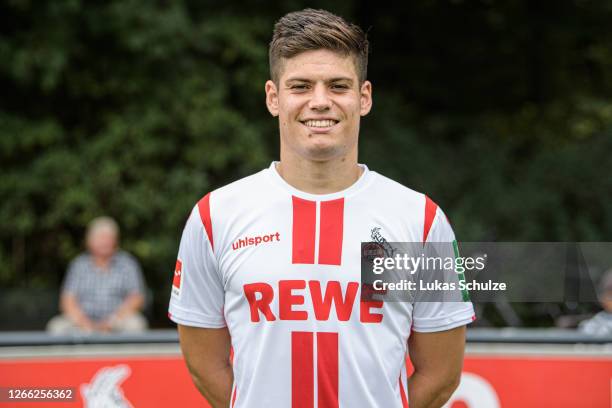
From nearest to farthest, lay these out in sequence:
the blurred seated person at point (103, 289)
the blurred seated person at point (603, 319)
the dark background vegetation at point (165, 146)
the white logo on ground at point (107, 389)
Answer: the white logo on ground at point (107, 389), the blurred seated person at point (603, 319), the blurred seated person at point (103, 289), the dark background vegetation at point (165, 146)

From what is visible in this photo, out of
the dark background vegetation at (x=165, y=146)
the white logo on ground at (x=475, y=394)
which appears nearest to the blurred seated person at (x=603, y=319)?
the white logo on ground at (x=475, y=394)

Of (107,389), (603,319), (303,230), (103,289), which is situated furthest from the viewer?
(103,289)

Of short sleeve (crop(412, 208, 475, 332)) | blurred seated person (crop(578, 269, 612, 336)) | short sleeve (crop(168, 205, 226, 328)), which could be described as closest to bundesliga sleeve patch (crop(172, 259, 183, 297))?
short sleeve (crop(168, 205, 226, 328))

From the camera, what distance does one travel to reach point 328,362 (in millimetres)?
2656

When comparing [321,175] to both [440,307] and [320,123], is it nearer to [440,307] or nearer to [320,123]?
[320,123]

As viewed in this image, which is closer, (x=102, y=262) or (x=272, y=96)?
(x=272, y=96)

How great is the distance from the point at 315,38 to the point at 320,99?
19cm

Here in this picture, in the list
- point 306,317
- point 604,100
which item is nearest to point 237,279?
point 306,317

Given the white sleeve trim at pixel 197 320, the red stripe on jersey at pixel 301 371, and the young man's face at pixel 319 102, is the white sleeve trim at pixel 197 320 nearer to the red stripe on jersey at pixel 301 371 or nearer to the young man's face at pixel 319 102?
the red stripe on jersey at pixel 301 371

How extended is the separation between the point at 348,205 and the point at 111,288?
5.41 meters

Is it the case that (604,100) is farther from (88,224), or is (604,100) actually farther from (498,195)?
(88,224)

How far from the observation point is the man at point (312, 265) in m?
2.66

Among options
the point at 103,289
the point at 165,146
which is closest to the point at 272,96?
the point at 103,289

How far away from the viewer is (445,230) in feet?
9.32
